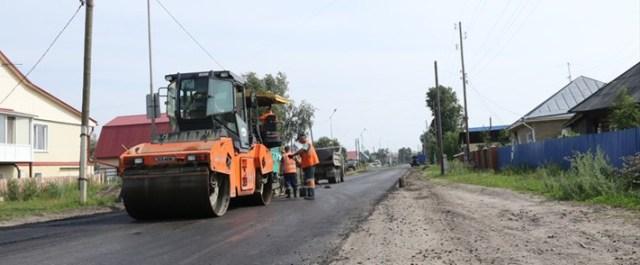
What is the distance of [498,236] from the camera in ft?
25.9

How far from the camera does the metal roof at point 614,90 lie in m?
23.5

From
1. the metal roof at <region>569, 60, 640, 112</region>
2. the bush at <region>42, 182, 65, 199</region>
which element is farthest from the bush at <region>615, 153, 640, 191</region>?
the bush at <region>42, 182, 65, 199</region>

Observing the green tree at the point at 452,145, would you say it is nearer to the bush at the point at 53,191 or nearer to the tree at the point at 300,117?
the tree at the point at 300,117

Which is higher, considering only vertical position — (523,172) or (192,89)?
(192,89)

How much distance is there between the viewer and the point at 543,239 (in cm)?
750

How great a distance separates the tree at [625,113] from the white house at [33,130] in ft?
88.5

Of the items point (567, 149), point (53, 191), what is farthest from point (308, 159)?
point (567, 149)

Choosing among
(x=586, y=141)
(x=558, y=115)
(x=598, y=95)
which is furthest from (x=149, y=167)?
(x=558, y=115)

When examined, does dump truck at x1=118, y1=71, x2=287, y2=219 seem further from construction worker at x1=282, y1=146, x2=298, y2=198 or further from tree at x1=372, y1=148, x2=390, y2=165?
tree at x1=372, y1=148, x2=390, y2=165

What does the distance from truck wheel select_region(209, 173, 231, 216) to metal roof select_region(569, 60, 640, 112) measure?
54.8ft

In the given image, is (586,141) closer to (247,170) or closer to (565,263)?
(247,170)

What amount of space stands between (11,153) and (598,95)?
1073 inches

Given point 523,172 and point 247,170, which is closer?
point 247,170

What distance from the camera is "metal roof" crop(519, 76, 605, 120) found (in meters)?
36.6
